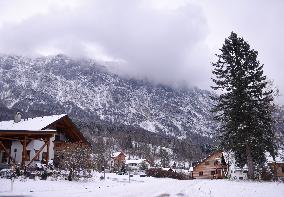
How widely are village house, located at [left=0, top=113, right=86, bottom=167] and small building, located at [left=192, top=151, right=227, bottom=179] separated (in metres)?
39.5

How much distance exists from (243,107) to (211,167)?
50.5 meters

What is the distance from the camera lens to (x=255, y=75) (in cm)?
3691

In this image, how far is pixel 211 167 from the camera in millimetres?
83312

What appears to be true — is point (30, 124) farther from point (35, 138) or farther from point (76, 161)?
point (76, 161)

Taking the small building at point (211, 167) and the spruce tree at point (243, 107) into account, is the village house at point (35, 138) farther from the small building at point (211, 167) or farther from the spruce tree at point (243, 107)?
the small building at point (211, 167)

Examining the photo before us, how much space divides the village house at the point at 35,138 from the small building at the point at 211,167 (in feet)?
130

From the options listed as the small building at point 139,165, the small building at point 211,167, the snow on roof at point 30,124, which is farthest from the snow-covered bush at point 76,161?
the small building at point 139,165

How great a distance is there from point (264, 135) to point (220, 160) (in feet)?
153

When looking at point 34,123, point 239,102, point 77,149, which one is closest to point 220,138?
point 239,102

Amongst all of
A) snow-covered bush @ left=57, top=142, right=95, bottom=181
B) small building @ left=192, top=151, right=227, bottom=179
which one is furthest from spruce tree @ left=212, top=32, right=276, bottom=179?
small building @ left=192, top=151, right=227, bottom=179

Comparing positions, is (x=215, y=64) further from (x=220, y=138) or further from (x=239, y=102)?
(x=220, y=138)

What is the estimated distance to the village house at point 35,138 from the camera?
38.7m

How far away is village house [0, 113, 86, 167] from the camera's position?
127 ft

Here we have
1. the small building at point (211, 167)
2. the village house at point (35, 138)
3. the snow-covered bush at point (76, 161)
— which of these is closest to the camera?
the snow-covered bush at point (76, 161)
